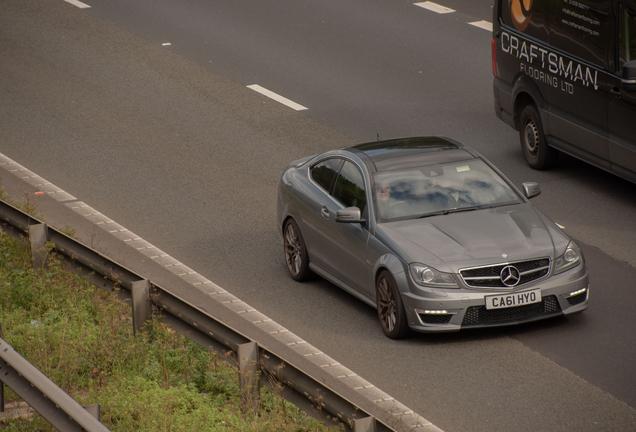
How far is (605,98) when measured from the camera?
1233 cm

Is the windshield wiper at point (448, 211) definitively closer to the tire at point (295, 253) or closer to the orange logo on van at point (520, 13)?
the tire at point (295, 253)

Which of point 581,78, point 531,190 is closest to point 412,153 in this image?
point 531,190

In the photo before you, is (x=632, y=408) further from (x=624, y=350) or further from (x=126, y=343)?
(x=126, y=343)

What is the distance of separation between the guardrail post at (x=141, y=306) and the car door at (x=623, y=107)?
20.5 feet

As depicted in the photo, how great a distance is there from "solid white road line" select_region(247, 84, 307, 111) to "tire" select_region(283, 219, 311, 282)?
5443 millimetres

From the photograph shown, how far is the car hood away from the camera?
9.14 meters

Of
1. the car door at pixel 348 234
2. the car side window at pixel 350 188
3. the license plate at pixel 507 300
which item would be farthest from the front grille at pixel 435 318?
the car side window at pixel 350 188

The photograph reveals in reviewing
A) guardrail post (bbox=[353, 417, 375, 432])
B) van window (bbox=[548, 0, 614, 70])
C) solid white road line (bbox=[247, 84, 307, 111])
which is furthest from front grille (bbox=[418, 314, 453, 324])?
solid white road line (bbox=[247, 84, 307, 111])

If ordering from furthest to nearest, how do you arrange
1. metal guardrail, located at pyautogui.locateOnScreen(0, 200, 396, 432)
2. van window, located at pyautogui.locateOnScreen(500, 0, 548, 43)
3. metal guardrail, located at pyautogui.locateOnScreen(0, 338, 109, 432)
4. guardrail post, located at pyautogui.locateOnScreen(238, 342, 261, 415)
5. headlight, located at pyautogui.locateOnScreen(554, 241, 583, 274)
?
van window, located at pyautogui.locateOnScreen(500, 0, 548, 43) → headlight, located at pyautogui.locateOnScreen(554, 241, 583, 274) → guardrail post, located at pyautogui.locateOnScreen(238, 342, 261, 415) → metal guardrail, located at pyautogui.locateOnScreen(0, 200, 396, 432) → metal guardrail, located at pyautogui.locateOnScreen(0, 338, 109, 432)

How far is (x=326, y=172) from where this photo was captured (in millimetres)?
11000

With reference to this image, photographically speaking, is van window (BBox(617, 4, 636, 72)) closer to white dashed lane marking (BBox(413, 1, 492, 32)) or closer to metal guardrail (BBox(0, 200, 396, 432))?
metal guardrail (BBox(0, 200, 396, 432))

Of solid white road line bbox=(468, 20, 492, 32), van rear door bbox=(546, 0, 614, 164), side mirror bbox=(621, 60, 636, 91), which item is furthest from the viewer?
solid white road line bbox=(468, 20, 492, 32)

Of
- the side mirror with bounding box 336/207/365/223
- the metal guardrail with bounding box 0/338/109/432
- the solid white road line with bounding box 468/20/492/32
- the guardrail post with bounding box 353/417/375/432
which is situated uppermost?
the metal guardrail with bounding box 0/338/109/432

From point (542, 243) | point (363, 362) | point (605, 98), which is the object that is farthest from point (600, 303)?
point (605, 98)
